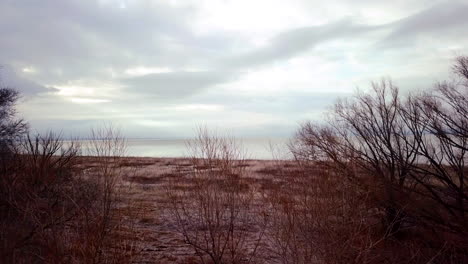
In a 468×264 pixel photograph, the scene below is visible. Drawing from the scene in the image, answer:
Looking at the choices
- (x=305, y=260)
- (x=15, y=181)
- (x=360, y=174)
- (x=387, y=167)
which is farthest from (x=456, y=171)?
(x=15, y=181)

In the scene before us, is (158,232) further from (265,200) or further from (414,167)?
(414,167)

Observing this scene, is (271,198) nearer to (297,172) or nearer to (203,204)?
(297,172)

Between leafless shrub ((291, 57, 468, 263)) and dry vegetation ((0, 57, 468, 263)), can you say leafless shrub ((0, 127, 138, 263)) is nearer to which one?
dry vegetation ((0, 57, 468, 263))

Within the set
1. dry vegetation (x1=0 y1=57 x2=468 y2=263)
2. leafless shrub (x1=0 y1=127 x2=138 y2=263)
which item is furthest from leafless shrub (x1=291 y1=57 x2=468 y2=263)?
leafless shrub (x1=0 y1=127 x2=138 y2=263)

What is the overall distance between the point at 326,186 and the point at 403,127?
22.9 ft

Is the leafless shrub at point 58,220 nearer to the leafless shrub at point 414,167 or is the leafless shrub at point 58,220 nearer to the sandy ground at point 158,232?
the sandy ground at point 158,232

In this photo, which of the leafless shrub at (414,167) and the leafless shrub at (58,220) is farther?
the leafless shrub at (414,167)

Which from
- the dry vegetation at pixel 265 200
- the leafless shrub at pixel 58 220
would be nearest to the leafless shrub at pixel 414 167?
the dry vegetation at pixel 265 200

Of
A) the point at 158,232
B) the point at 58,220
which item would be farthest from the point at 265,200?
the point at 58,220

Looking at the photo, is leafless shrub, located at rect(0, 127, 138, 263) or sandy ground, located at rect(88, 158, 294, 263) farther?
sandy ground, located at rect(88, 158, 294, 263)

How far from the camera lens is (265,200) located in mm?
13273

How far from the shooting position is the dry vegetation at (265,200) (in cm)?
898

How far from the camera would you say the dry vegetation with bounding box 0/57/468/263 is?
29.5ft

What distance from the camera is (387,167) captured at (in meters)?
16.7
